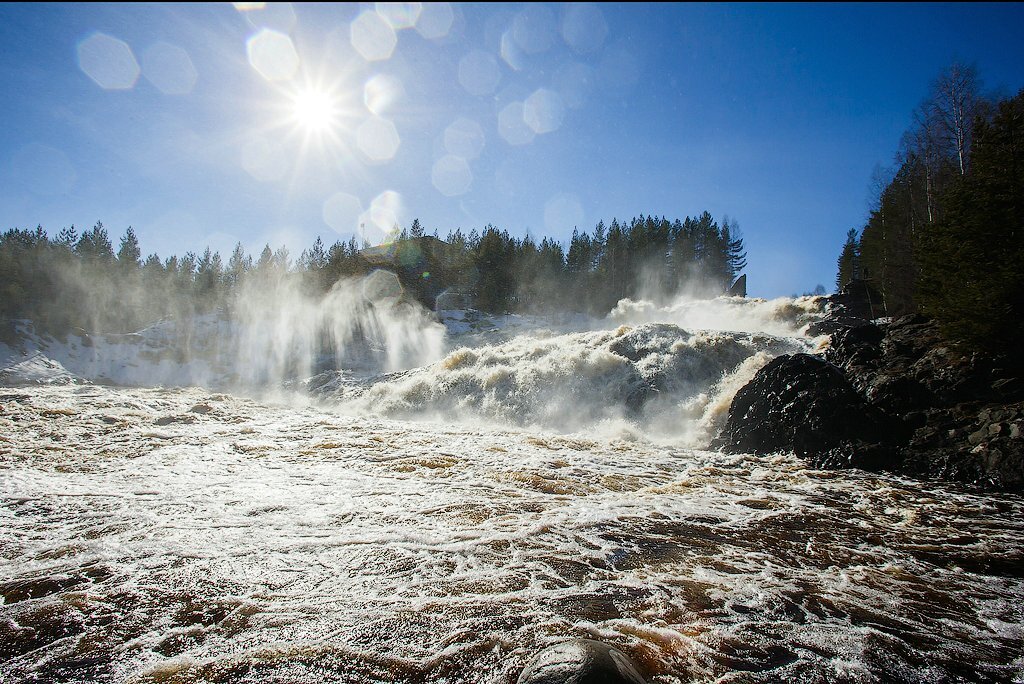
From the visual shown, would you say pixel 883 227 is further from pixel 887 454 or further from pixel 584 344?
pixel 887 454

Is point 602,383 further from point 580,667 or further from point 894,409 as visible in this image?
point 580,667

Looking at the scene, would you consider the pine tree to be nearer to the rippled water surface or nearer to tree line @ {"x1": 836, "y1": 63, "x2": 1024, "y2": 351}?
tree line @ {"x1": 836, "y1": 63, "x2": 1024, "y2": 351}

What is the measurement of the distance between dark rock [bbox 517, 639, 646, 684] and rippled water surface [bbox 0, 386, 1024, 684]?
12.2 inches

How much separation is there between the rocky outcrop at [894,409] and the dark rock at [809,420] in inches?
0.8

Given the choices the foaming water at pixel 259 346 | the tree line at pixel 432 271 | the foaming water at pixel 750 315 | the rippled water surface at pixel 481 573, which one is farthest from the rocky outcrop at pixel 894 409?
the tree line at pixel 432 271

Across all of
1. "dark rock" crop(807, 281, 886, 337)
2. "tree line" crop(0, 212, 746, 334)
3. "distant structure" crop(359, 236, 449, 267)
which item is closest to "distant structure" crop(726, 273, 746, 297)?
"tree line" crop(0, 212, 746, 334)

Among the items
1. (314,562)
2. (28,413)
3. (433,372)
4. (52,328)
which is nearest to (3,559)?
(314,562)

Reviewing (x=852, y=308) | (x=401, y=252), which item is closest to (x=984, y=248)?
(x=852, y=308)

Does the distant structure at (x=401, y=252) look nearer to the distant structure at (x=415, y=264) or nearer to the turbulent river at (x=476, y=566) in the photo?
the distant structure at (x=415, y=264)

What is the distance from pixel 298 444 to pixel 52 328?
135 ft

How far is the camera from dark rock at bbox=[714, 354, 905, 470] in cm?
1020

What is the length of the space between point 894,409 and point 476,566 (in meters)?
11.2

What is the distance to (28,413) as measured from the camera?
13477mm

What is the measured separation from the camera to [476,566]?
175 inches
